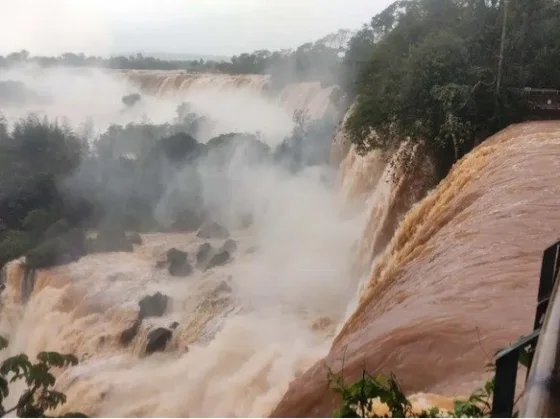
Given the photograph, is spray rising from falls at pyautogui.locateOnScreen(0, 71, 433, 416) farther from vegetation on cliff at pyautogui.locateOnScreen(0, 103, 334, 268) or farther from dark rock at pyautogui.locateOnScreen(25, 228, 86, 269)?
vegetation on cliff at pyautogui.locateOnScreen(0, 103, 334, 268)

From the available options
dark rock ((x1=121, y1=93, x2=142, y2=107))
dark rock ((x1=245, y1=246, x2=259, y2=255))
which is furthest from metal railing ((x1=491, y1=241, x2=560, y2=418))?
dark rock ((x1=121, y1=93, x2=142, y2=107))

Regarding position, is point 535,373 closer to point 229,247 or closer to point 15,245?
point 229,247

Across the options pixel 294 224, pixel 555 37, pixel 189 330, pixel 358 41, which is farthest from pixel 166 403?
pixel 358 41

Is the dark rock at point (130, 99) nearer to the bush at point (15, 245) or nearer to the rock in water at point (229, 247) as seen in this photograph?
the bush at point (15, 245)

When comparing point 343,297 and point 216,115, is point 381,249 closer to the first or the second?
point 343,297

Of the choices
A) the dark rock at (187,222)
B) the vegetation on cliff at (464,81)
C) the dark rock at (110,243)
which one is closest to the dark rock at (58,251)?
the dark rock at (110,243)

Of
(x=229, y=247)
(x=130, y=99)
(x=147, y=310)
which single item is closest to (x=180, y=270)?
(x=229, y=247)
